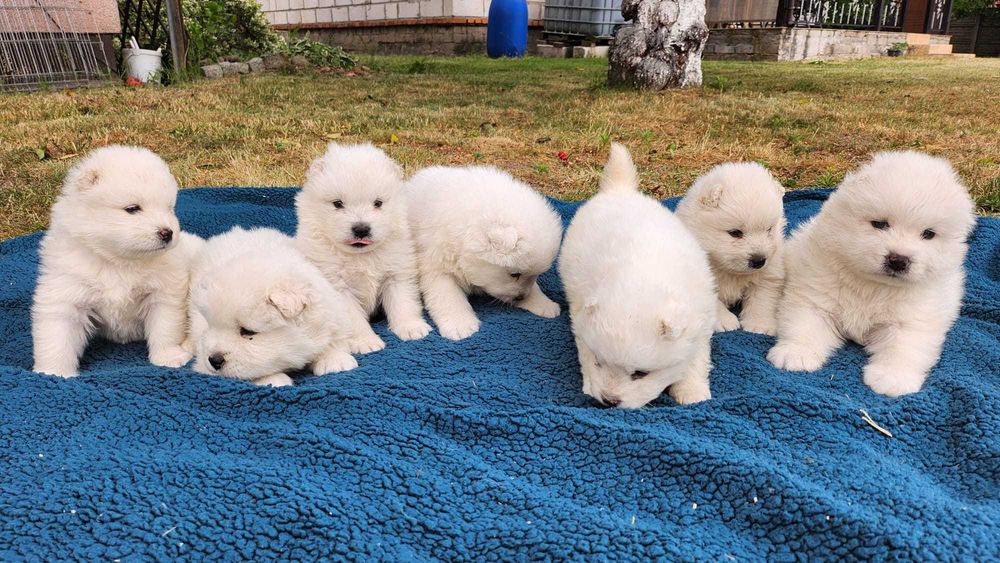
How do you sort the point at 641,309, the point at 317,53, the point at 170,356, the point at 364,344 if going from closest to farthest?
1. the point at 641,309
2. the point at 170,356
3. the point at 364,344
4. the point at 317,53

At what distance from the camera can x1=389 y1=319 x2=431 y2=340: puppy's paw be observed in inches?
137

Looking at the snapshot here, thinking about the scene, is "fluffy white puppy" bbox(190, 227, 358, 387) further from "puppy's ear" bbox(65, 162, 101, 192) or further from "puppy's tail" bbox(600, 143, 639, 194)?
"puppy's tail" bbox(600, 143, 639, 194)

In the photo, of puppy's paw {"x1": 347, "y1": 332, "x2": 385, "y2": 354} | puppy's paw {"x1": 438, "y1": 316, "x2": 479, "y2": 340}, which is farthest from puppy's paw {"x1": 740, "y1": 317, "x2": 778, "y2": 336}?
puppy's paw {"x1": 347, "y1": 332, "x2": 385, "y2": 354}

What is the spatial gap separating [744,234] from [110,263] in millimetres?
3050

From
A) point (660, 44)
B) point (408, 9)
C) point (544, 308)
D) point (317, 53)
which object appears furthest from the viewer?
point (408, 9)

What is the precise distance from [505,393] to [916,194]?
74.4 inches

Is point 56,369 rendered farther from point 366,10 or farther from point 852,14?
point 852,14

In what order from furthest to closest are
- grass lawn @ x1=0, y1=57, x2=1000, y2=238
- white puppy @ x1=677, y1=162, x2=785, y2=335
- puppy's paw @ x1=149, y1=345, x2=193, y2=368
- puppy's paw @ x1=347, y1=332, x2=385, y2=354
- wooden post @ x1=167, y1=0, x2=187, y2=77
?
wooden post @ x1=167, y1=0, x2=187, y2=77, grass lawn @ x1=0, y1=57, x2=1000, y2=238, white puppy @ x1=677, y1=162, x2=785, y2=335, puppy's paw @ x1=347, y1=332, x2=385, y2=354, puppy's paw @ x1=149, y1=345, x2=193, y2=368

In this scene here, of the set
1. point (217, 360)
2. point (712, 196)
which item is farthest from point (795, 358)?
point (217, 360)

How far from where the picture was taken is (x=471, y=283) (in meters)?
3.77

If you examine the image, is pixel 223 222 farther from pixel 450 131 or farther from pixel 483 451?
pixel 450 131

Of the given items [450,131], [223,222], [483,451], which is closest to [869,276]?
[483,451]

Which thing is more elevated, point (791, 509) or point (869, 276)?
point (869, 276)

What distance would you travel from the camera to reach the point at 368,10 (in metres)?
21.7
